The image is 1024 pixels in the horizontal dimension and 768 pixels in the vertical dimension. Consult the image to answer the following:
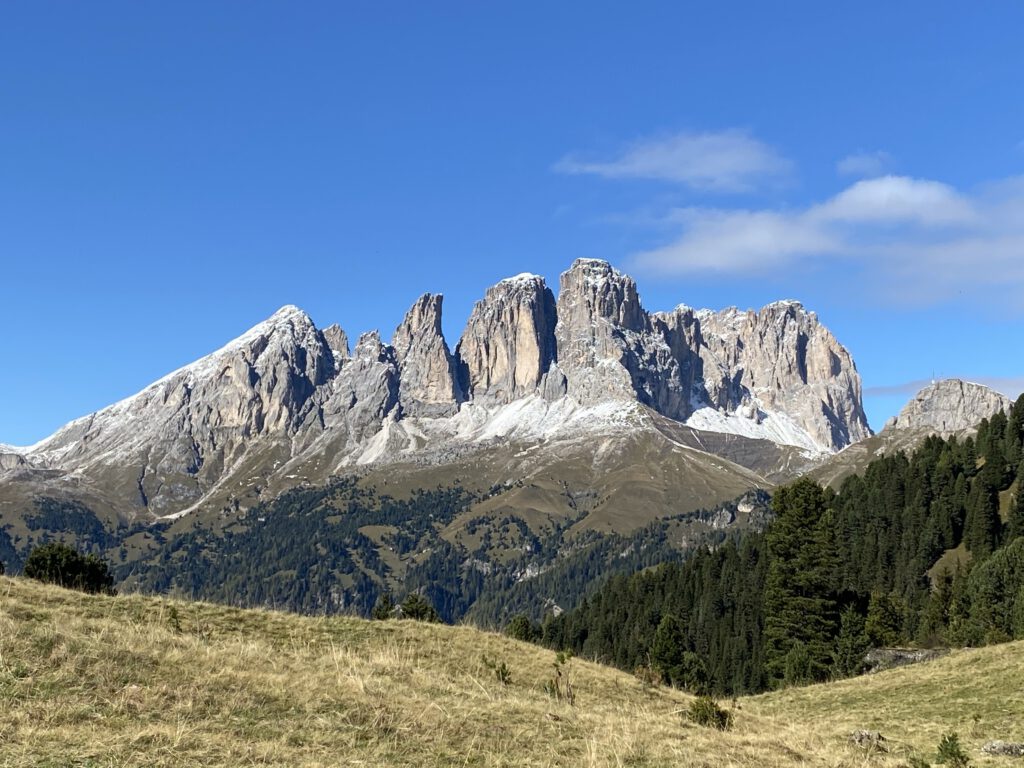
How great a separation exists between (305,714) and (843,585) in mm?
94216

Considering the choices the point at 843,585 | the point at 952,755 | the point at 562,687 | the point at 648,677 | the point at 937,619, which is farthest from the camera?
the point at 843,585

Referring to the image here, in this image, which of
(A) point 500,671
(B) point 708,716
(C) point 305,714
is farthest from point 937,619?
(C) point 305,714

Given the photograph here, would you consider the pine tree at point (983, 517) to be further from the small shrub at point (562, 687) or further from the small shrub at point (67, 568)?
the small shrub at point (67, 568)

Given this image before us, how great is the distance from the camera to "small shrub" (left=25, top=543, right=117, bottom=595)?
3856 cm

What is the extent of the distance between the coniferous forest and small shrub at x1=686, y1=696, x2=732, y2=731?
19.4 metres

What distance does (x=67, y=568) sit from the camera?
4175 cm

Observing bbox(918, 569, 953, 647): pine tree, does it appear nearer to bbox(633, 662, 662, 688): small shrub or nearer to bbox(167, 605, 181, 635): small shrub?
bbox(633, 662, 662, 688): small shrub

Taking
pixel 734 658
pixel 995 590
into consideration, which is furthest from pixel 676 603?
pixel 995 590

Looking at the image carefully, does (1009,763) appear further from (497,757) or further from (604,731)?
(497,757)

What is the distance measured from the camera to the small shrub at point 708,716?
21.8 meters

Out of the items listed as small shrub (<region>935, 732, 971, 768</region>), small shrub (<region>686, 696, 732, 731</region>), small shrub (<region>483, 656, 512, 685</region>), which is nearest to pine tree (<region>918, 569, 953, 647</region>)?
small shrub (<region>483, 656, 512, 685</region>)

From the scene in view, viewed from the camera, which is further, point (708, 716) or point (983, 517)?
point (983, 517)

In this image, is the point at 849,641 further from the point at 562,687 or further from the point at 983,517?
the point at 983,517

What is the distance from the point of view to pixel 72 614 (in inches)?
966
